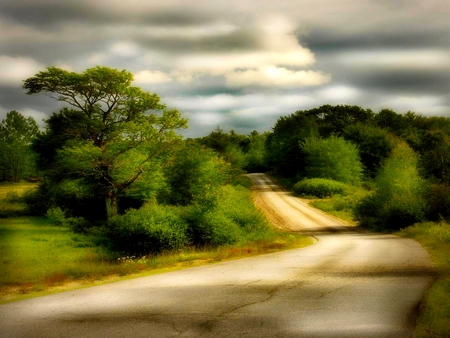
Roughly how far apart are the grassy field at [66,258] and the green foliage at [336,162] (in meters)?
37.3

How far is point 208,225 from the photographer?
26.7 m

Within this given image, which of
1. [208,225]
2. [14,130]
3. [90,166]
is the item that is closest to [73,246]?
[90,166]

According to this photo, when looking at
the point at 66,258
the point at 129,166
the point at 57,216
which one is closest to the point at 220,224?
the point at 66,258

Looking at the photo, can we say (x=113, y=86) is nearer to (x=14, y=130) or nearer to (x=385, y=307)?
(x=385, y=307)

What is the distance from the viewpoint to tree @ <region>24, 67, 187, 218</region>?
37844 mm

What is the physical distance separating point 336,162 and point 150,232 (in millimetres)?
47053

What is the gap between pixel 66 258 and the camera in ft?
82.4

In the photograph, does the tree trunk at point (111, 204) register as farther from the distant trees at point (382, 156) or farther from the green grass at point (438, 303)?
the green grass at point (438, 303)

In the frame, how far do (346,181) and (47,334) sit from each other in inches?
2419

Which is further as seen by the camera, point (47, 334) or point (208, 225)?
point (208, 225)

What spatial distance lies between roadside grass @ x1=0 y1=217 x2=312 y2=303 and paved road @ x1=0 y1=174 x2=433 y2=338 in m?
1.96

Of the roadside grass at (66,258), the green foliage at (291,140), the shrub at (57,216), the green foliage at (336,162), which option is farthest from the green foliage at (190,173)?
A: the green foliage at (291,140)

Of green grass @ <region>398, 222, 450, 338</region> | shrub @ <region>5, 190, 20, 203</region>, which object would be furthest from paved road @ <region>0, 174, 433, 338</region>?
shrub @ <region>5, 190, 20, 203</region>

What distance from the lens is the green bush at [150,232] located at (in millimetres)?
25469
